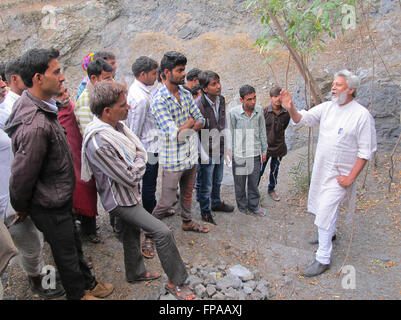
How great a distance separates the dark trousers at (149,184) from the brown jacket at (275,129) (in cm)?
166

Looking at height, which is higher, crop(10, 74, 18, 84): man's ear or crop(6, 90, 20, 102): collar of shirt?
crop(10, 74, 18, 84): man's ear

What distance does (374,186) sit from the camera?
4410mm

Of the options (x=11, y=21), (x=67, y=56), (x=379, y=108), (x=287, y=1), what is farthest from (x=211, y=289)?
(x=11, y=21)

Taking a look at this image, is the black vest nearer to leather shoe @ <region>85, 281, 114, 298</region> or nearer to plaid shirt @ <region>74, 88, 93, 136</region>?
plaid shirt @ <region>74, 88, 93, 136</region>

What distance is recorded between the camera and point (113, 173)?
226 cm

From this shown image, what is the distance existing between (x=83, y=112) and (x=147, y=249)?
1.41m

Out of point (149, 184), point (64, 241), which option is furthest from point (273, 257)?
point (64, 241)

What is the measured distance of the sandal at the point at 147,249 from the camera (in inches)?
120

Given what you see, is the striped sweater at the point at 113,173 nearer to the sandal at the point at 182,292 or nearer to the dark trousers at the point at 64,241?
the dark trousers at the point at 64,241

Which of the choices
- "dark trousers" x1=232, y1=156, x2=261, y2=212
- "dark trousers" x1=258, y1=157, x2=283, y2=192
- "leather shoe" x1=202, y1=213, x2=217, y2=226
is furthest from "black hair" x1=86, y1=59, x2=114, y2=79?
"dark trousers" x1=258, y1=157, x2=283, y2=192

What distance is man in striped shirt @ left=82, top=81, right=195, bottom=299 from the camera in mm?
2246

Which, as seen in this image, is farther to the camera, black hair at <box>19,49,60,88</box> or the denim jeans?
the denim jeans

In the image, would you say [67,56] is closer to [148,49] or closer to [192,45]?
[148,49]

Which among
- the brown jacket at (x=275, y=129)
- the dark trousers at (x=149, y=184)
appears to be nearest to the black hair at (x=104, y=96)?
the dark trousers at (x=149, y=184)
